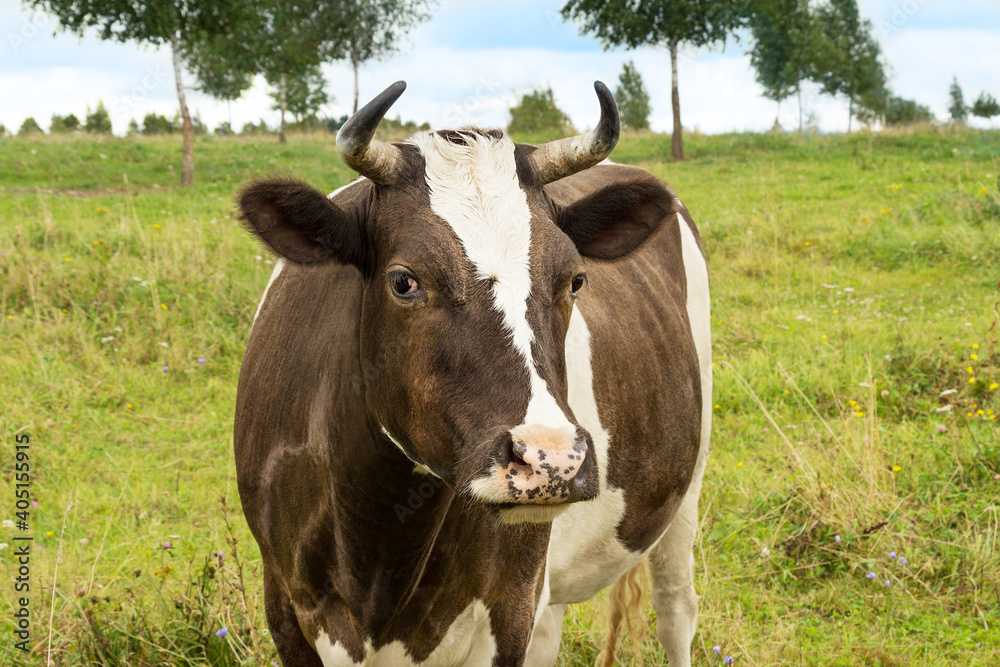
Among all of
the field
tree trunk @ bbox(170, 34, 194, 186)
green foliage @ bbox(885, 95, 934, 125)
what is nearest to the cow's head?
the field

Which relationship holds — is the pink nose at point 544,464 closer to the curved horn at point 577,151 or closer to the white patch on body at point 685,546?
A: the curved horn at point 577,151

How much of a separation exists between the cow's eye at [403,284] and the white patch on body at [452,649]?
3.08ft

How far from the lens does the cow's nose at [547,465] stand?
152cm

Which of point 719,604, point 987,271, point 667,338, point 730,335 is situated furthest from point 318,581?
point 987,271

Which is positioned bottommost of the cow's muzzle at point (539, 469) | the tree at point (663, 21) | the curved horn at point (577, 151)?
the cow's muzzle at point (539, 469)

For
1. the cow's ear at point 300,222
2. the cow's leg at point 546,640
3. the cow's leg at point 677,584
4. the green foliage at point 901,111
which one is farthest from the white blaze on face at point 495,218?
the green foliage at point 901,111

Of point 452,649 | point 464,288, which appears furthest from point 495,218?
point 452,649

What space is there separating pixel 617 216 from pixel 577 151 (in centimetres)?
38

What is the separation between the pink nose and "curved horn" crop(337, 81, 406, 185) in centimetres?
76

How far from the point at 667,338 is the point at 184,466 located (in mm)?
3128

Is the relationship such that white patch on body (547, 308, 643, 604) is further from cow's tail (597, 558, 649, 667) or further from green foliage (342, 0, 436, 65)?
green foliage (342, 0, 436, 65)

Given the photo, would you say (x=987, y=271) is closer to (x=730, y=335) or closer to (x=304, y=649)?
(x=730, y=335)

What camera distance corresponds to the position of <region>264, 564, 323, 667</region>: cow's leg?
8.23 ft

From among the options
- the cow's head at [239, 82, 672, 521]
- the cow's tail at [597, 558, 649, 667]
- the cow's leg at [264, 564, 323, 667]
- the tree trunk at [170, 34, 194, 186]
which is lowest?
the cow's tail at [597, 558, 649, 667]
